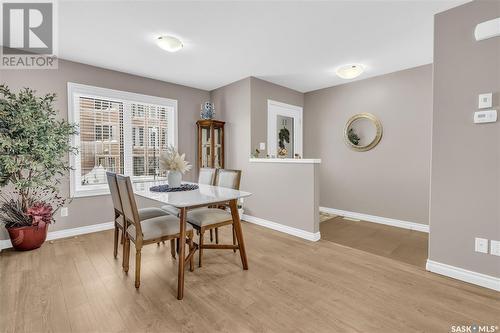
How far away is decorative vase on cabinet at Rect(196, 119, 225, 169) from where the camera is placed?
14.4 feet

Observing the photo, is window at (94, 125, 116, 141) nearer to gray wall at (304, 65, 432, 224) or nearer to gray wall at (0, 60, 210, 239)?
gray wall at (0, 60, 210, 239)

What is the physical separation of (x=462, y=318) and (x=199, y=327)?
1808mm

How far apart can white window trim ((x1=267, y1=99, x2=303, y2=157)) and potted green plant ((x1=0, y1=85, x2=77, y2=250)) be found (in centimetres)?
300

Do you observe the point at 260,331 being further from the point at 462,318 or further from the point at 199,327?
the point at 462,318

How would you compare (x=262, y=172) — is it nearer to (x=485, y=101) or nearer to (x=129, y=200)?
(x=129, y=200)

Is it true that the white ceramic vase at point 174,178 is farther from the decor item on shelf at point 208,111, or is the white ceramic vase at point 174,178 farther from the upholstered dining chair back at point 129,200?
the decor item on shelf at point 208,111

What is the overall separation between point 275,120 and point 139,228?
329 cm

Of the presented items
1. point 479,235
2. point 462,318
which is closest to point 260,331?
point 462,318

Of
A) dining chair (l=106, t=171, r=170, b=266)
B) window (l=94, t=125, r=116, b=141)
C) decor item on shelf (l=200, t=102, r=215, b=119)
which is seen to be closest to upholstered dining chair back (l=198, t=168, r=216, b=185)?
dining chair (l=106, t=171, r=170, b=266)

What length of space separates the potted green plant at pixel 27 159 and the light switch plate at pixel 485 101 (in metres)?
4.26

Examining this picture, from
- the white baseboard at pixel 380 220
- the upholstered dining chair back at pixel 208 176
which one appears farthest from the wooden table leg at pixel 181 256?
the white baseboard at pixel 380 220

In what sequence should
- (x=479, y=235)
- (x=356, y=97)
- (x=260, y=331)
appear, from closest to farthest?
(x=260, y=331)
(x=479, y=235)
(x=356, y=97)

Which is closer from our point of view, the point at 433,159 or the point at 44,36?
the point at 433,159

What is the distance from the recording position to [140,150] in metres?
4.04
